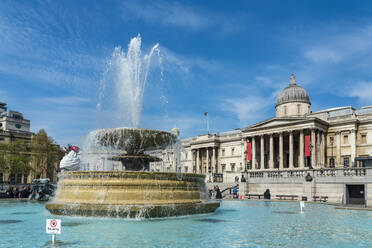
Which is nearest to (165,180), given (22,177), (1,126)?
(22,177)

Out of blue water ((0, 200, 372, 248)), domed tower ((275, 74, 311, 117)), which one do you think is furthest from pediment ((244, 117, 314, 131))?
blue water ((0, 200, 372, 248))

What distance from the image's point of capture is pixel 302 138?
56.2 meters

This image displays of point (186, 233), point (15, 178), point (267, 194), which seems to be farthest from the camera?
point (15, 178)

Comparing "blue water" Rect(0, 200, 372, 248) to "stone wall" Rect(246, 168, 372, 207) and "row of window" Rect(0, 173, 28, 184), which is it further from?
"row of window" Rect(0, 173, 28, 184)

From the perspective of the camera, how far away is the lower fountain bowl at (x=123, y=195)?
13297 millimetres

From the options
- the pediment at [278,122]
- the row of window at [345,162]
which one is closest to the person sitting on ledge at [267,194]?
the pediment at [278,122]

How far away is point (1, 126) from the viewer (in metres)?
89.8

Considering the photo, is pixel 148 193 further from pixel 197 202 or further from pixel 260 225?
pixel 260 225

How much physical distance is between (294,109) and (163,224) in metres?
56.6

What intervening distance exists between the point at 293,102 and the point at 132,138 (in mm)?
52760

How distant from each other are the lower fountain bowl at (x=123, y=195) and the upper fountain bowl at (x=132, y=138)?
2.67 meters

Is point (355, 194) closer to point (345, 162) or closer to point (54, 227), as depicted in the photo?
point (54, 227)

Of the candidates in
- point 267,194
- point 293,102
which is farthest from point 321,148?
point 267,194

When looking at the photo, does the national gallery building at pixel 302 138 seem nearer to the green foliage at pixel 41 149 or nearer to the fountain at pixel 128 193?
the green foliage at pixel 41 149
